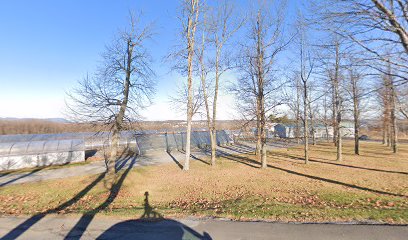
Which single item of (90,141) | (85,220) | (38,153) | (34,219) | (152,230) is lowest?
(34,219)

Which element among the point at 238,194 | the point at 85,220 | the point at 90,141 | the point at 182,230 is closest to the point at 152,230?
the point at 182,230

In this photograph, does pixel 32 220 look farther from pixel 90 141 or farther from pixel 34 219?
pixel 90 141

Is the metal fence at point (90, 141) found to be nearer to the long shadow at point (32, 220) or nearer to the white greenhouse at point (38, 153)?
the white greenhouse at point (38, 153)

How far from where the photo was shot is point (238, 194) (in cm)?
878

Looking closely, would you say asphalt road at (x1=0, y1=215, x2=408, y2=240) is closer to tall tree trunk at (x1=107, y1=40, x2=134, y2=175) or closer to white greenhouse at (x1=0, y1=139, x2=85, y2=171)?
tall tree trunk at (x1=107, y1=40, x2=134, y2=175)

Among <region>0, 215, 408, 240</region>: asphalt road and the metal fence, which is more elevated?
the metal fence

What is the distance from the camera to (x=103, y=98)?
35.9 feet

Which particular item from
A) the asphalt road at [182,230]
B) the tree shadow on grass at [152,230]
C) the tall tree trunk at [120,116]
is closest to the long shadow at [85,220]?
the asphalt road at [182,230]

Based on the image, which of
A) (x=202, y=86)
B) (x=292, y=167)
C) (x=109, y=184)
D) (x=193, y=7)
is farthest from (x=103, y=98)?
(x=292, y=167)

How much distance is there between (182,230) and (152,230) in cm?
77

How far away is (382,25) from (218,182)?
904 cm

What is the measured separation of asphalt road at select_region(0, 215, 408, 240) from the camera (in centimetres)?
437

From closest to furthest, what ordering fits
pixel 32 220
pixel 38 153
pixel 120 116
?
1. pixel 32 220
2. pixel 120 116
3. pixel 38 153

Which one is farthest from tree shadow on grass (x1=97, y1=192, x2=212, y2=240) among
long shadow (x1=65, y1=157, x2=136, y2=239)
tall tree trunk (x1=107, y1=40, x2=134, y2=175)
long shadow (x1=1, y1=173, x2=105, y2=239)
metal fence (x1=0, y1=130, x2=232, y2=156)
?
metal fence (x1=0, y1=130, x2=232, y2=156)
